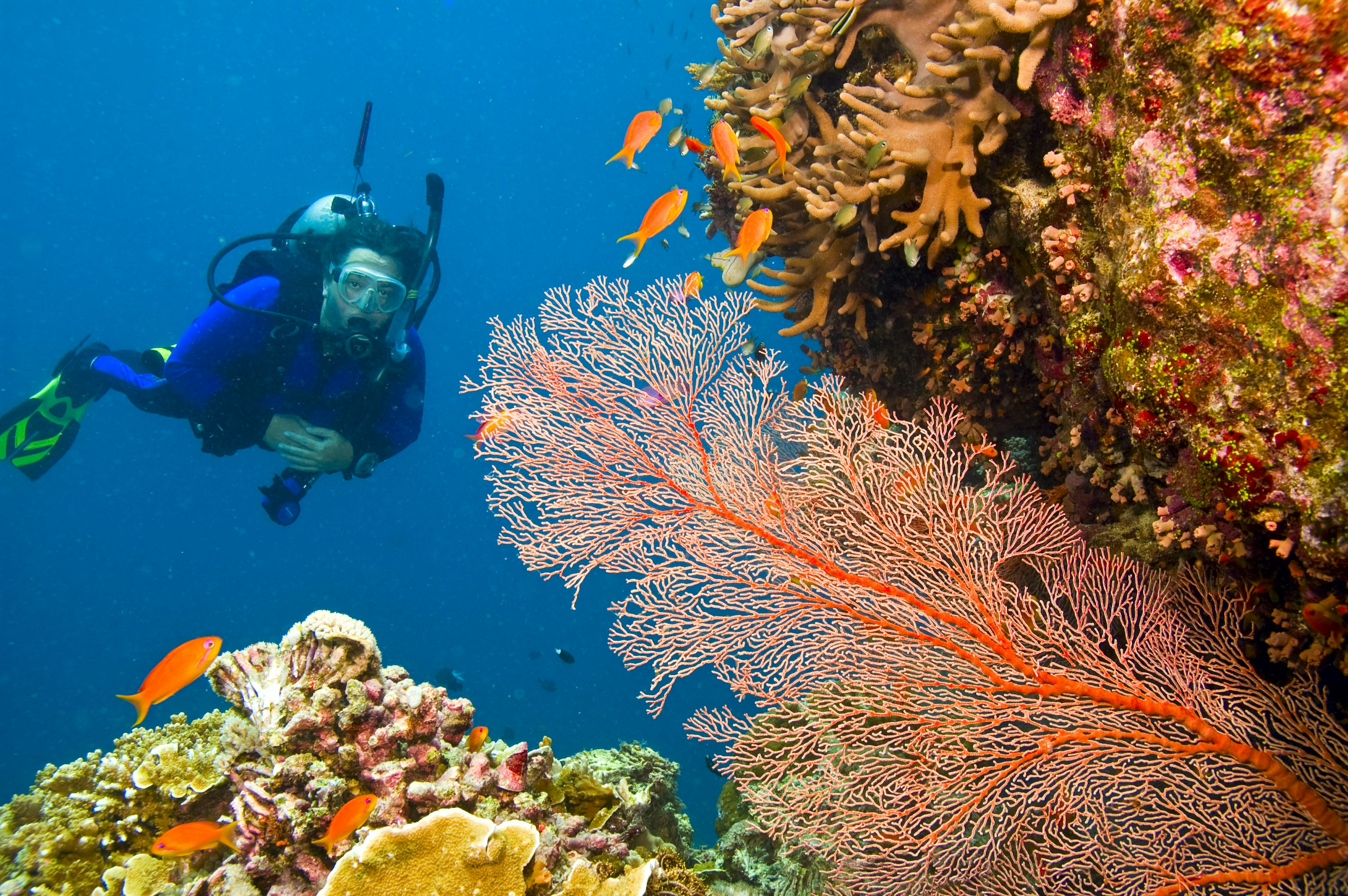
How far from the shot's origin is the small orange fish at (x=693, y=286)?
12.1 ft

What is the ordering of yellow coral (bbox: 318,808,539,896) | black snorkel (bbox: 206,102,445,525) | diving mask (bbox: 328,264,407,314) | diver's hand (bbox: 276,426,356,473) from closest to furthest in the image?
yellow coral (bbox: 318,808,539,896), diving mask (bbox: 328,264,407,314), black snorkel (bbox: 206,102,445,525), diver's hand (bbox: 276,426,356,473)

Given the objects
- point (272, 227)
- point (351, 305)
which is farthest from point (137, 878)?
point (272, 227)

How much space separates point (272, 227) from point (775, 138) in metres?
A: 140

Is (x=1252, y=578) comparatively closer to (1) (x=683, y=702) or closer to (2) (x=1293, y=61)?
(2) (x=1293, y=61)

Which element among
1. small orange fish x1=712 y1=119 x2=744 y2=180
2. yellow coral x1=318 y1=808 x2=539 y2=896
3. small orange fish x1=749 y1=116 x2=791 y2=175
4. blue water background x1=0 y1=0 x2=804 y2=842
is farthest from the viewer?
blue water background x1=0 y1=0 x2=804 y2=842

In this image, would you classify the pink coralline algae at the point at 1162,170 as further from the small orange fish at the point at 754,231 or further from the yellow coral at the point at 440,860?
the yellow coral at the point at 440,860

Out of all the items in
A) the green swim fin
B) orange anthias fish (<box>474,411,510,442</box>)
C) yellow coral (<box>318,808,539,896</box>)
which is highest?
the green swim fin

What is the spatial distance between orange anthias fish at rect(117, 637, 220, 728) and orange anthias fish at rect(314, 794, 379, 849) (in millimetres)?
1554

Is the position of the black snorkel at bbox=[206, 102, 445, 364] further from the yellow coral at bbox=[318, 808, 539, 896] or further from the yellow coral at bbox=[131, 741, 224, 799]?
the yellow coral at bbox=[318, 808, 539, 896]

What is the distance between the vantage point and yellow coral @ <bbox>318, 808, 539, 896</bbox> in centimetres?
226

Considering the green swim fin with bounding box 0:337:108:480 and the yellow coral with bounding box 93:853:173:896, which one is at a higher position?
the green swim fin with bounding box 0:337:108:480

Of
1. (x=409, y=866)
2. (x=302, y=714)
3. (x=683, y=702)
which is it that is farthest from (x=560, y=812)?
(x=683, y=702)

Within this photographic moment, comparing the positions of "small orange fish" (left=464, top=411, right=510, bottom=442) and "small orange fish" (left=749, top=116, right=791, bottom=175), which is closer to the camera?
"small orange fish" (left=749, top=116, right=791, bottom=175)

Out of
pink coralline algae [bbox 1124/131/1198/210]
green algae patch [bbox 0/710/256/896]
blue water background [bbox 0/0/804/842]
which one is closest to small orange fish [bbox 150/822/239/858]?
green algae patch [bbox 0/710/256/896]
